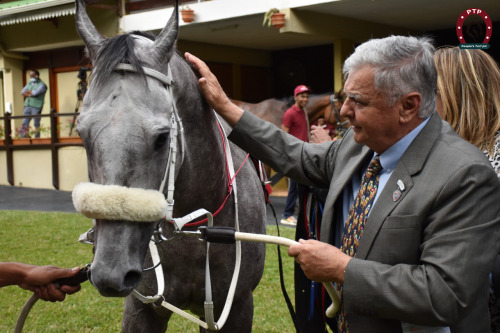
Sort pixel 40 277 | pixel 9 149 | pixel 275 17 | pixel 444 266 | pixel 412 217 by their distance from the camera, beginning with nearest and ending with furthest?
pixel 444 266, pixel 412 217, pixel 40 277, pixel 275 17, pixel 9 149

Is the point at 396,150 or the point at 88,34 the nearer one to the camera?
the point at 396,150

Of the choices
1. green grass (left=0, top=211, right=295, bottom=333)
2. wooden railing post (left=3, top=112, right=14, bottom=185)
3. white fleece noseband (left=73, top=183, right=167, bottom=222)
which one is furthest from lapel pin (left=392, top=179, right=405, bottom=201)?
wooden railing post (left=3, top=112, right=14, bottom=185)

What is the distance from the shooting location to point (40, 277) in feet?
7.89

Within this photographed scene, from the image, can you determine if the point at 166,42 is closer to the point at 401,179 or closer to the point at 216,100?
the point at 216,100

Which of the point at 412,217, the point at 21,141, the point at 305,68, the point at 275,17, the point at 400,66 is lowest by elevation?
the point at 21,141

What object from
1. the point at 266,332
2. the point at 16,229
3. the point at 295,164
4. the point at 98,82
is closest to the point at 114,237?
the point at 98,82

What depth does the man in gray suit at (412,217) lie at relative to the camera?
1752 mm

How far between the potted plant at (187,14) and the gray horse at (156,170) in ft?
29.9

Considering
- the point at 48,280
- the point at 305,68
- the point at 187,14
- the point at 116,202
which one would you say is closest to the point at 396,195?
the point at 116,202

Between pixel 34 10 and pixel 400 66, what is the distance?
46.0ft

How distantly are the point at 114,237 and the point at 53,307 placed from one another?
3859mm

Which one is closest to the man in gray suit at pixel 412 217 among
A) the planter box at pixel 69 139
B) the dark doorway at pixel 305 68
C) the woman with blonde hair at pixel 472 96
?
the woman with blonde hair at pixel 472 96

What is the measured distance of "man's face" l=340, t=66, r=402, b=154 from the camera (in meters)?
1.94

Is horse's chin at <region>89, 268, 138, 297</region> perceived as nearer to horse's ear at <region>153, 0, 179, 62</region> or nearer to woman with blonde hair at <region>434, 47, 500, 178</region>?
horse's ear at <region>153, 0, 179, 62</region>
